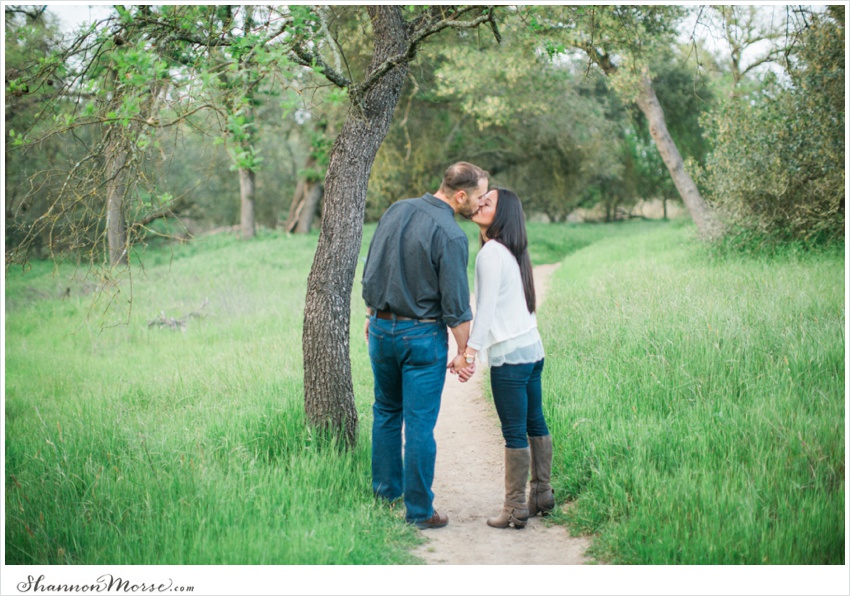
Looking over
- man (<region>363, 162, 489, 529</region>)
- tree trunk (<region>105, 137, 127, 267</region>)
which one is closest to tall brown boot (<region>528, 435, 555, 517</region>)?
man (<region>363, 162, 489, 529</region>)

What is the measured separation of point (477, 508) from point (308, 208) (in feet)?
82.6

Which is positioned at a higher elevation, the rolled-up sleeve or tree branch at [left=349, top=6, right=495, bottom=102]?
tree branch at [left=349, top=6, right=495, bottom=102]

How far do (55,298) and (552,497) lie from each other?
1426 centimetres

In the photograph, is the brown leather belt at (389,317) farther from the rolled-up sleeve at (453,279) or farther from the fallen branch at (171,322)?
the fallen branch at (171,322)

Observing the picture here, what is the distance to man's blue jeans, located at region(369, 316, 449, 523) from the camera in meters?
3.99

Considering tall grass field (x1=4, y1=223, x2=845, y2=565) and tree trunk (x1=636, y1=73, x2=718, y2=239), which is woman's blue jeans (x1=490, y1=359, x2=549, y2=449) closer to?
tall grass field (x1=4, y1=223, x2=845, y2=565)

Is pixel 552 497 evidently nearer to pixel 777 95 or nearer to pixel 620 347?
pixel 620 347

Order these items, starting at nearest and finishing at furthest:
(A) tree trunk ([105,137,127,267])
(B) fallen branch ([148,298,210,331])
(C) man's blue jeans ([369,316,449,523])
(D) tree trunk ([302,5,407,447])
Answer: (C) man's blue jeans ([369,316,449,523]) < (A) tree trunk ([105,137,127,267]) < (D) tree trunk ([302,5,407,447]) < (B) fallen branch ([148,298,210,331])

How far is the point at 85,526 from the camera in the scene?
385cm

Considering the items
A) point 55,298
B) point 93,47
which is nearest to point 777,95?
point 93,47

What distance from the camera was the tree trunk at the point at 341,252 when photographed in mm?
4914

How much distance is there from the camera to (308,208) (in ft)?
93.3

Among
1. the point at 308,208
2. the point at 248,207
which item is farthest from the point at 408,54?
the point at 308,208

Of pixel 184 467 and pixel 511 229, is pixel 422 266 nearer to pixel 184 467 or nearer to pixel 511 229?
pixel 511 229
